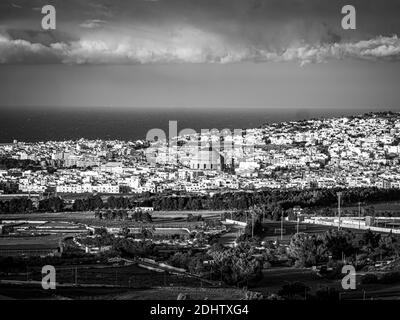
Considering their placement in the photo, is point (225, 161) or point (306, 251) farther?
point (225, 161)

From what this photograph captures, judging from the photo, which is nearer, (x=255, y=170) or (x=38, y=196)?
(x=38, y=196)

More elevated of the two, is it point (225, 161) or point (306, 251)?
point (225, 161)

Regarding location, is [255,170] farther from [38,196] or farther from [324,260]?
[324,260]

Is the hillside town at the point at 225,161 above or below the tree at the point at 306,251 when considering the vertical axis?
above

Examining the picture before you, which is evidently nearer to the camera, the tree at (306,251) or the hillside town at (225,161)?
the tree at (306,251)

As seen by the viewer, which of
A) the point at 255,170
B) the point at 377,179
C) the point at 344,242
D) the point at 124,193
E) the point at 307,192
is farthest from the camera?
the point at 255,170

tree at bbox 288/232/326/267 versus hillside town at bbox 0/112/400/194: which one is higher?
hillside town at bbox 0/112/400/194

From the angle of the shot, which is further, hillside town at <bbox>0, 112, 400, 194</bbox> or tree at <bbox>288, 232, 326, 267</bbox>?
hillside town at <bbox>0, 112, 400, 194</bbox>
